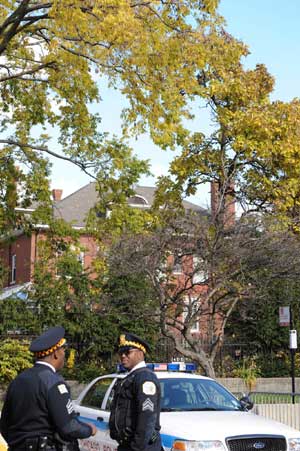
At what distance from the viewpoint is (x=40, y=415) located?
5273mm

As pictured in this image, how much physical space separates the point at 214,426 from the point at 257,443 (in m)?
0.53

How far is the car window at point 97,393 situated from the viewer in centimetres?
1044

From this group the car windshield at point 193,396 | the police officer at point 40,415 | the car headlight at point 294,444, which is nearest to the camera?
the police officer at point 40,415

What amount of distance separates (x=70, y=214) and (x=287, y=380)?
22.9m

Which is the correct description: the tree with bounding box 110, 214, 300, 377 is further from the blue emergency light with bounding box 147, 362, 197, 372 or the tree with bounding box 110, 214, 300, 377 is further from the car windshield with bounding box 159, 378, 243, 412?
the car windshield with bounding box 159, 378, 243, 412

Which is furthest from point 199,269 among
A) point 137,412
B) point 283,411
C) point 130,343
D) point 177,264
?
point 137,412

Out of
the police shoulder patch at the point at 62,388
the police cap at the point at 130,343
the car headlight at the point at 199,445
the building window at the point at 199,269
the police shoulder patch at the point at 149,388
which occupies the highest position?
the building window at the point at 199,269

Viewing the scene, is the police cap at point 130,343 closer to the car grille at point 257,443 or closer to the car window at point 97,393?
the car grille at point 257,443

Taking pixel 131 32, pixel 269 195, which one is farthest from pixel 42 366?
pixel 269 195

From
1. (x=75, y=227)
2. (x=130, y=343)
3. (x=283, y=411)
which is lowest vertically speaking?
(x=283, y=411)

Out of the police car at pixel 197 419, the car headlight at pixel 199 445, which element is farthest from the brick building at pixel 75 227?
the car headlight at pixel 199 445

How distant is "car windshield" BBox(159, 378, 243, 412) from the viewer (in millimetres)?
9664

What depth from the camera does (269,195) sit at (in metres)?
27.2

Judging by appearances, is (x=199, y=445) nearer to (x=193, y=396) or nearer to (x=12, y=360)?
(x=193, y=396)
